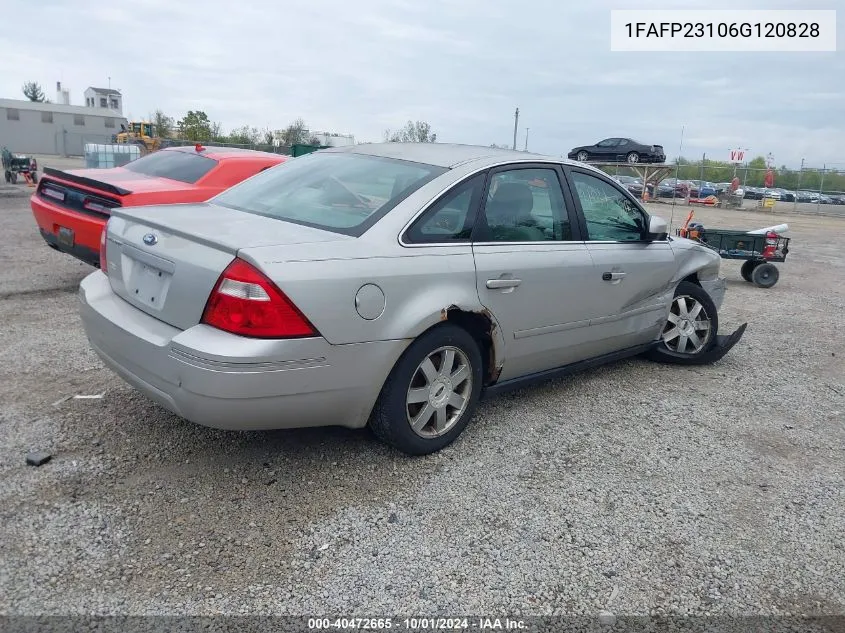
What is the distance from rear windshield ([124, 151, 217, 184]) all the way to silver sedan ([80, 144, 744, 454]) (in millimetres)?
3188

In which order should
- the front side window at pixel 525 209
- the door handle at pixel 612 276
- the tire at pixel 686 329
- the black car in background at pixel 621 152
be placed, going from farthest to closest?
1. the black car in background at pixel 621 152
2. the tire at pixel 686 329
3. the door handle at pixel 612 276
4. the front side window at pixel 525 209

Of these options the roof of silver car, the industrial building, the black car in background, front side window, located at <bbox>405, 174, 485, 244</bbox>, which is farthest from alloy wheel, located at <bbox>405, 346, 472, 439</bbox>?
the industrial building

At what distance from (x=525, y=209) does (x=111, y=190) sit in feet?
13.4

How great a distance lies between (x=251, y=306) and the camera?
2.81 m

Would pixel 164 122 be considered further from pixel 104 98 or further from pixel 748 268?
pixel 748 268

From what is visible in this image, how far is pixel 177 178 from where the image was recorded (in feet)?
23.0

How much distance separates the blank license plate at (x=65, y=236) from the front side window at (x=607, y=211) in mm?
4541

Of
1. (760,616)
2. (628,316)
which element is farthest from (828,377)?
(760,616)

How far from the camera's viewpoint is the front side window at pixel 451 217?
135 inches

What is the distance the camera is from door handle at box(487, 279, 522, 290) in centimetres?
364

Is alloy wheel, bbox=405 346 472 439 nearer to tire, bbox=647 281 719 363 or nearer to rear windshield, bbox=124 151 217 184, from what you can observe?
tire, bbox=647 281 719 363

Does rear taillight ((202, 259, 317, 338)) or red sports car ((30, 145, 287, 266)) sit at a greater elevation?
red sports car ((30, 145, 287, 266))

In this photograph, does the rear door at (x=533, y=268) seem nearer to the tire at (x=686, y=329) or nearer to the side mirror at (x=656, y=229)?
the side mirror at (x=656, y=229)

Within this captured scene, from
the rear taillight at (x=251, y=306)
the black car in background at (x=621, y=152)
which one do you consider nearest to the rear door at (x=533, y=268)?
the rear taillight at (x=251, y=306)
